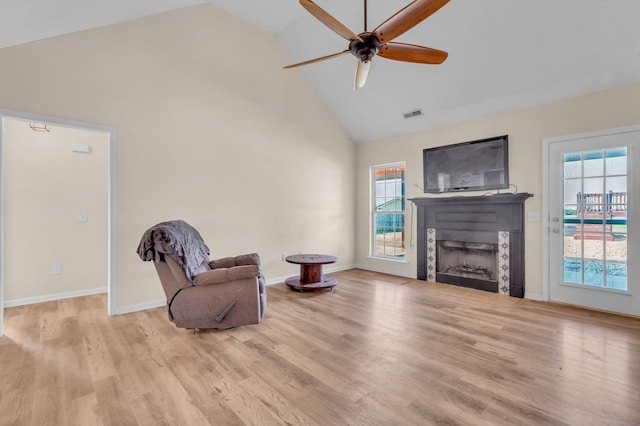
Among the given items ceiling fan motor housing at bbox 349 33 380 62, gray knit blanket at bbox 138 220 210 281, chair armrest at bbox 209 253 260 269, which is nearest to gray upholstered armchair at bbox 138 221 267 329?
gray knit blanket at bbox 138 220 210 281

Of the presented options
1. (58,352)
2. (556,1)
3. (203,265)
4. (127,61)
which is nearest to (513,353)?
(203,265)

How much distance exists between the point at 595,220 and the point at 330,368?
360 centimetres

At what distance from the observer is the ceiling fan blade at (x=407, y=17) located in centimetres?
206

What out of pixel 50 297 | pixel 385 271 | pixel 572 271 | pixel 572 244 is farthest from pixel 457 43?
pixel 50 297

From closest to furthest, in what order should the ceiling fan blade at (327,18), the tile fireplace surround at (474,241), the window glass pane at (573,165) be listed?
the ceiling fan blade at (327,18) → the window glass pane at (573,165) → the tile fireplace surround at (474,241)

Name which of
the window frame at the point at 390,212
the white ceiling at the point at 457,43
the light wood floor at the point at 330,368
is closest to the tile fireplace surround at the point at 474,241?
the window frame at the point at 390,212

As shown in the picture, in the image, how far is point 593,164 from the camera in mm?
3504

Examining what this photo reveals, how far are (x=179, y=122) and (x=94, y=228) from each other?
2.06 metres

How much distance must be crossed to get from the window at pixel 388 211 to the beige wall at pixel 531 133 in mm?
257

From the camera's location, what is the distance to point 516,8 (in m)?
3.06

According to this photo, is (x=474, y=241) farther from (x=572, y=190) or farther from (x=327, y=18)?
(x=327, y=18)

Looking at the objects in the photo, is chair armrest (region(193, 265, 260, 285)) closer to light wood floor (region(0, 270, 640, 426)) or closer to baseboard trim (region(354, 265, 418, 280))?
light wood floor (region(0, 270, 640, 426))

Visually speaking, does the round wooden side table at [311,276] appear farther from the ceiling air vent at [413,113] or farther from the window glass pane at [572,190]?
the window glass pane at [572,190]

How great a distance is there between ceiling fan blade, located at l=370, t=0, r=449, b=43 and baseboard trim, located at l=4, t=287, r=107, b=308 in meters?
4.91
